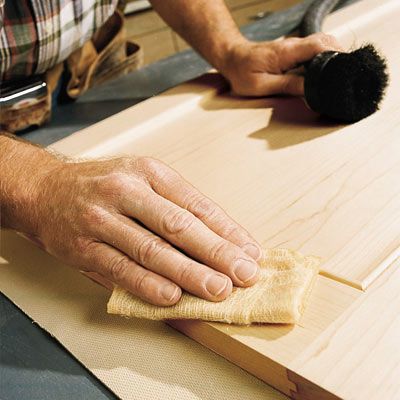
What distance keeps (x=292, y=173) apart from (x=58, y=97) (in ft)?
2.34

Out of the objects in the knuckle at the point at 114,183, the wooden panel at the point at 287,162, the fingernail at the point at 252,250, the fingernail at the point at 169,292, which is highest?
the knuckle at the point at 114,183

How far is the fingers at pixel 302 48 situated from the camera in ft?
3.15

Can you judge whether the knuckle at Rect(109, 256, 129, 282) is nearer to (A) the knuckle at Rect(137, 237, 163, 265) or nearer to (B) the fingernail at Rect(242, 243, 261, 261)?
(A) the knuckle at Rect(137, 237, 163, 265)

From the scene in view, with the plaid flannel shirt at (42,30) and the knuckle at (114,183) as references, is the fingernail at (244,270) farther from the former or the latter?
the plaid flannel shirt at (42,30)

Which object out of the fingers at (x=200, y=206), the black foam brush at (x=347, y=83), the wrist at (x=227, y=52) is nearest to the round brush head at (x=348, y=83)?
the black foam brush at (x=347, y=83)

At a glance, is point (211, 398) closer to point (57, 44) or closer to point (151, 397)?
point (151, 397)

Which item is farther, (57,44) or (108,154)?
(57,44)

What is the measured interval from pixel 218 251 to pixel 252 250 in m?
0.04

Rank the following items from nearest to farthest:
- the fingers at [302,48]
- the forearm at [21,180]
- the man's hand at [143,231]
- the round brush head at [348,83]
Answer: the man's hand at [143,231] → the forearm at [21,180] → the round brush head at [348,83] → the fingers at [302,48]

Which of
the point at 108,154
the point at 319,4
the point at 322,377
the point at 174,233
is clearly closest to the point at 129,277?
the point at 174,233

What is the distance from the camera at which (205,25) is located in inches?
45.4

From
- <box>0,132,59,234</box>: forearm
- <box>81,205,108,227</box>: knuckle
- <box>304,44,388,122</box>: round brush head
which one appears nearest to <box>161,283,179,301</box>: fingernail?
<box>81,205,108,227</box>: knuckle

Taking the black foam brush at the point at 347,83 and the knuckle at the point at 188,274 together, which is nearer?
the knuckle at the point at 188,274

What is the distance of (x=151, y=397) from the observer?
0.53m
